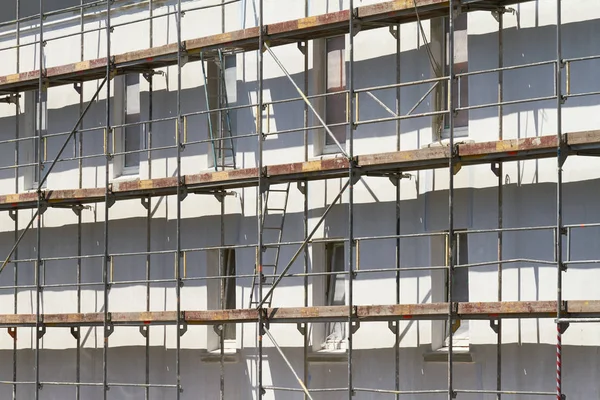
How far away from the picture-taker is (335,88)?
2572 centimetres

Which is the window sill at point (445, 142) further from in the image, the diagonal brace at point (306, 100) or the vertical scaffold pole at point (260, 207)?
the vertical scaffold pole at point (260, 207)

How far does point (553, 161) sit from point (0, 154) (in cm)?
1294

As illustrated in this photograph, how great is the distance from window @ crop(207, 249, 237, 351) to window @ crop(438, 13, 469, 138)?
501cm

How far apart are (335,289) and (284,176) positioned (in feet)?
7.29

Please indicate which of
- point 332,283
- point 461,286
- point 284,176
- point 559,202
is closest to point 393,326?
point 461,286

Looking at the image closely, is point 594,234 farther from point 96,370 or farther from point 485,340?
point 96,370

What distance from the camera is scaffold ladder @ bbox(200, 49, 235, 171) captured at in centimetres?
2669

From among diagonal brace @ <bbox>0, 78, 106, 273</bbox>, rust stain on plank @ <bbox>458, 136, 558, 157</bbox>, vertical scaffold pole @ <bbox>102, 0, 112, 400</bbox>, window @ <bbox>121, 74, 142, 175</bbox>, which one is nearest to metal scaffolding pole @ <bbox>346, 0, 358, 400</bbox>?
rust stain on plank @ <bbox>458, 136, 558, 157</bbox>

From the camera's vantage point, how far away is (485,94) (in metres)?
23.3

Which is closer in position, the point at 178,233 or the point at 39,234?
the point at 178,233

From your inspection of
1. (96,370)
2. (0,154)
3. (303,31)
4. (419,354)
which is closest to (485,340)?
(419,354)

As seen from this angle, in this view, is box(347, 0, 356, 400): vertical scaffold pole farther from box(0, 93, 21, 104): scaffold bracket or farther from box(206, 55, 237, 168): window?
box(0, 93, 21, 104): scaffold bracket

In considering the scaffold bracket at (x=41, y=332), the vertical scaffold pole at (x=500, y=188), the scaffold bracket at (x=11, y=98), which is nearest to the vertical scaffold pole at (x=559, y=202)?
the vertical scaffold pole at (x=500, y=188)

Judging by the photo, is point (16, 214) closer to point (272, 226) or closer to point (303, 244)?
point (272, 226)
